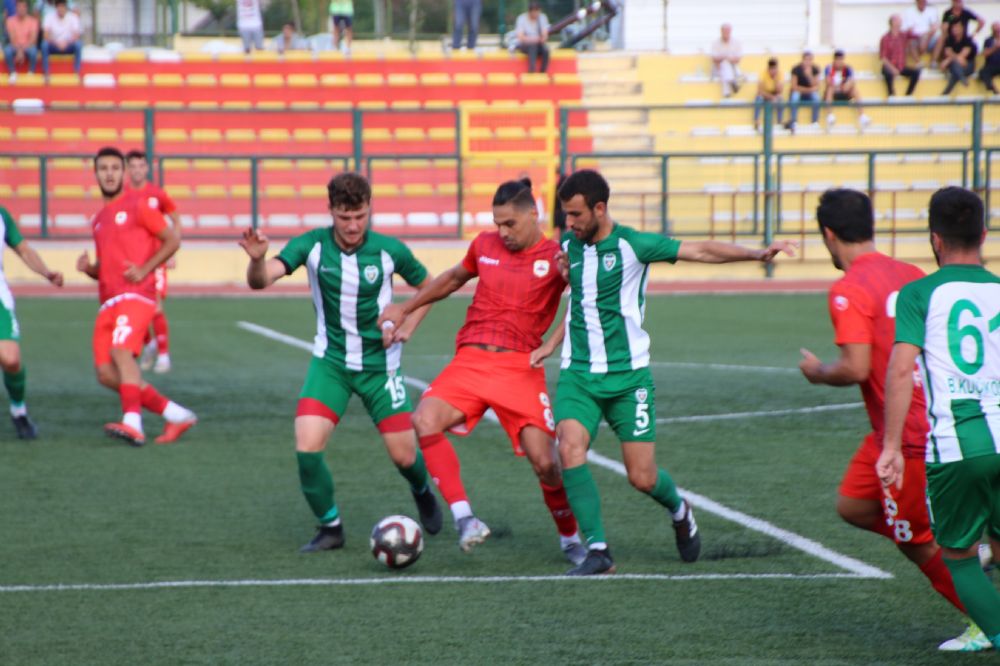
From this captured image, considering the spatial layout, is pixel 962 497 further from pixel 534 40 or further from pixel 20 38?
pixel 534 40

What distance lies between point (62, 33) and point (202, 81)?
278 cm

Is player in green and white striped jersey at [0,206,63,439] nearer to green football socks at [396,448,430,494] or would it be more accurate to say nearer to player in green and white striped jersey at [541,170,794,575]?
green football socks at [396,448,430,494]

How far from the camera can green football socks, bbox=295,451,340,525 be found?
22.2 feet

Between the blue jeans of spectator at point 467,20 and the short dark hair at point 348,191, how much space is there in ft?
80.1

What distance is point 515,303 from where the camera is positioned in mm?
6887

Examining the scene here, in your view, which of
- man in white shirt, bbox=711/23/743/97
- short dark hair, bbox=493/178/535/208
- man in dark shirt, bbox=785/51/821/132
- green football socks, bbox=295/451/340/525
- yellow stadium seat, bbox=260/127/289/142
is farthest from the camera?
man in white shirt, bbox=711/23/743/97

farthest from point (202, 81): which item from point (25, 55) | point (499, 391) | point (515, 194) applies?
point (499, 391)

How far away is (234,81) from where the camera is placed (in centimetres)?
2880

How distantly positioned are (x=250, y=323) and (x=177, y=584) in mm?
12237

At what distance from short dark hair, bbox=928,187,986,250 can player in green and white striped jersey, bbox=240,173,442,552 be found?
2910mm

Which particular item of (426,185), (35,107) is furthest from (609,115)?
(35,107)

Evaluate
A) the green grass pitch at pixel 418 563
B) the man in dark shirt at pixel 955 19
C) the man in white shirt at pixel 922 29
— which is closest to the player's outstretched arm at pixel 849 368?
the green grass pitch at pixel 418 563

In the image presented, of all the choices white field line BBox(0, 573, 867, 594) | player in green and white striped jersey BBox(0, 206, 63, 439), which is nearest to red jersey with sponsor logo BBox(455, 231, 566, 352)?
white field line BBox(0, 573, 867, 594)

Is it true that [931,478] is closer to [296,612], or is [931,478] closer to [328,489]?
[296,612]
